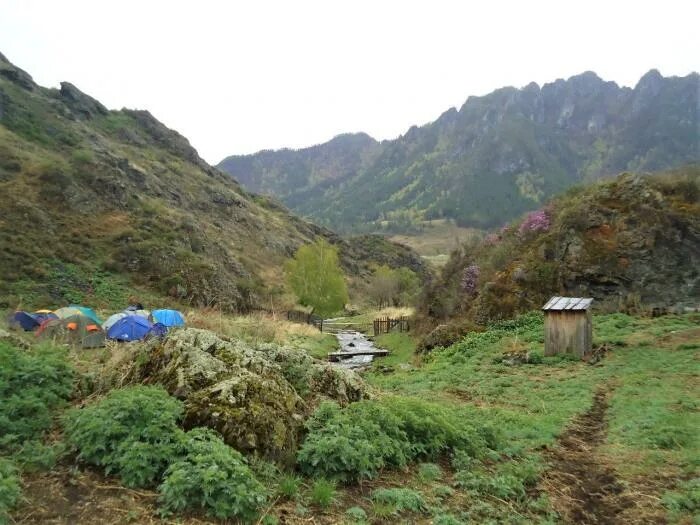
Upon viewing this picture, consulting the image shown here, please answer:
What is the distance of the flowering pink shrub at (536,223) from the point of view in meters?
27.1

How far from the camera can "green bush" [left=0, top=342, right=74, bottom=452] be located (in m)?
5.18

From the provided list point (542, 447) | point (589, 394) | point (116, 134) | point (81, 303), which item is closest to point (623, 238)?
point (589, 394)

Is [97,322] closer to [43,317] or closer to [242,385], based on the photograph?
[43,317]

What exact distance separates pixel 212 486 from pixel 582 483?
5.09 m

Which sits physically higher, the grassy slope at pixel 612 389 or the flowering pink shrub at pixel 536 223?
the flowering pink shrub at pixel 536 223

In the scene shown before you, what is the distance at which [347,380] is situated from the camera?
8.19 m

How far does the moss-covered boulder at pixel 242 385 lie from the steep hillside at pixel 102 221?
3024 cm

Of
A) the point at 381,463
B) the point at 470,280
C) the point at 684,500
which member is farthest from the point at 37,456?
the point at 470,280

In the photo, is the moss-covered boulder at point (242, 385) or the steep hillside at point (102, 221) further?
the steep hillside at point (102, 221)

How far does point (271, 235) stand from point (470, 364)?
7317 centimetres

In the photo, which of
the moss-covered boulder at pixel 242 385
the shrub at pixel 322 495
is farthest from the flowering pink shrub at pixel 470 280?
the shrub at pixel 322 495

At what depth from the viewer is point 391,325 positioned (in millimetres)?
39688

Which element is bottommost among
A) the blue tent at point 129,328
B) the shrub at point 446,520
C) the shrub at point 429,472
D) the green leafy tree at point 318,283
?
the green leafy tree at point 318,283

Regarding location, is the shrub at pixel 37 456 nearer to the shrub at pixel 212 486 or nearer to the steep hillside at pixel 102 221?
the shrub at pixel 212 486
